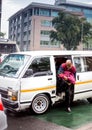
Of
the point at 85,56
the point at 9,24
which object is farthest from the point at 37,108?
the point at 9,24

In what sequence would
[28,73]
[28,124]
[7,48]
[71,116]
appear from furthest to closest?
[7,48], [71,116], [28,73], [28,124]

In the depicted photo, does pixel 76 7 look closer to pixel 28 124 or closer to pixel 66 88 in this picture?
pixel 66 88

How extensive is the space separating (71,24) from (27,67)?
204 feet

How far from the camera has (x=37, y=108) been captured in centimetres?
745

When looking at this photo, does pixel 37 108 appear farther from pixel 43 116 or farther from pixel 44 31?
pixel 44 31

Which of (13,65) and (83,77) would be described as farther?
(83,77)

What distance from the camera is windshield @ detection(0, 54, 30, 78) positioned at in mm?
7312

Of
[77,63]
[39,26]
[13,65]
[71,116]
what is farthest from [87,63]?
[39,26]

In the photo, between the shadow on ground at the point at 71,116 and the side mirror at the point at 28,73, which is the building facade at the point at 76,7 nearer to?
the shadow on ground at the point at 71,116

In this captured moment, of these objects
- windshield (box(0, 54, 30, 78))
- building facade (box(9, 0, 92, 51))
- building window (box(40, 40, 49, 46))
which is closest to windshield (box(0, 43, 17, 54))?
building facade (box(9, 0, 92, 51))

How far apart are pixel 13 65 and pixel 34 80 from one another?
81cm

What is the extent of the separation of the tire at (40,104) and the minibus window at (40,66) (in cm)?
63

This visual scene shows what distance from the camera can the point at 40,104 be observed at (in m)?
7.48

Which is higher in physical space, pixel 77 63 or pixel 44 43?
pixel 44 43
